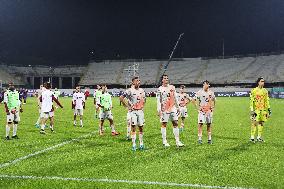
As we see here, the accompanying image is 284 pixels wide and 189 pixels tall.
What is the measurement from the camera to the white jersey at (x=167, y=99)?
14164mm

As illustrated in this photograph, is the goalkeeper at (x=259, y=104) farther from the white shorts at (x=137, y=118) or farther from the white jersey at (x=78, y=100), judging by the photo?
the white jersey at (x=78, y=100)

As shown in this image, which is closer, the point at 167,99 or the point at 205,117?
the point at 167,99

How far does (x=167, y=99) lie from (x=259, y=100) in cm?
426

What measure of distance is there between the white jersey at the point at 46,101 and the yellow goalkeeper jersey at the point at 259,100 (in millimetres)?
10118

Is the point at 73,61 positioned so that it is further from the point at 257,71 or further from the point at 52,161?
the point at 52,161

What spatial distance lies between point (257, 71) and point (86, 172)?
8280 centimetres

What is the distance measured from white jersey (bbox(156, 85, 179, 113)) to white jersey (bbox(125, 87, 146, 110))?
66cm

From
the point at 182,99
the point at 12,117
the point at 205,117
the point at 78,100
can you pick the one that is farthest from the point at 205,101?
the point at 78,100

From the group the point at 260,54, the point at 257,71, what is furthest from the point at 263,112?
the point at 260,54

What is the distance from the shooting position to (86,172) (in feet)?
32.5

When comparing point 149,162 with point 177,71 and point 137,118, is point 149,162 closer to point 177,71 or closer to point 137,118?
point 137,118

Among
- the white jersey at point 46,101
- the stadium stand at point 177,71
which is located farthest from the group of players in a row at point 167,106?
the stadium stand at point 177,71

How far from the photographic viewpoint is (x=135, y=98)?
545 inches

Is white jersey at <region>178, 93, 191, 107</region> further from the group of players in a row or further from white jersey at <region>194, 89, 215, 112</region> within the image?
white jersey at <region>194, 89, 215, 112</region>
